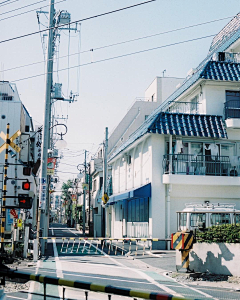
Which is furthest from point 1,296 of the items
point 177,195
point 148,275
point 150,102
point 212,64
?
point 150,102

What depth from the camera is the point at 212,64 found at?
24.2m

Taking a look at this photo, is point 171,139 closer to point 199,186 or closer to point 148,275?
point 199,186

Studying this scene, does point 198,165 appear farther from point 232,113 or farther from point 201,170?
point 232,113

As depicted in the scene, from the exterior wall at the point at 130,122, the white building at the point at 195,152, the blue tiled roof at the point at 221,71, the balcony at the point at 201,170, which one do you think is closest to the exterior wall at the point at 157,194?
the white building at the point at 195,152

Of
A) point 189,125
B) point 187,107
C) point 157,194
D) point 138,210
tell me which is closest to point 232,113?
point 189,125

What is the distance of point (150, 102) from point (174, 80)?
3.99m

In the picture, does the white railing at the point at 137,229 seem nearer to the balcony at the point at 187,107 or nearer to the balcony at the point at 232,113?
the balcony at the point at 232,113

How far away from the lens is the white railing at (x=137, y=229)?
80.5 ft

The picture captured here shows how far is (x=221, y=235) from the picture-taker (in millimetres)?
13211

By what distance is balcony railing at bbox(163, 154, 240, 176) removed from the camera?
76.9 ft

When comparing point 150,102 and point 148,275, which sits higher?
point 150,102

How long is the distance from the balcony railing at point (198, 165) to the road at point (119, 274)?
4.78 m

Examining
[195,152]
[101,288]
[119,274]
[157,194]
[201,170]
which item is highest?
[195,152]

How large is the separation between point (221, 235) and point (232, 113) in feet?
40.9
